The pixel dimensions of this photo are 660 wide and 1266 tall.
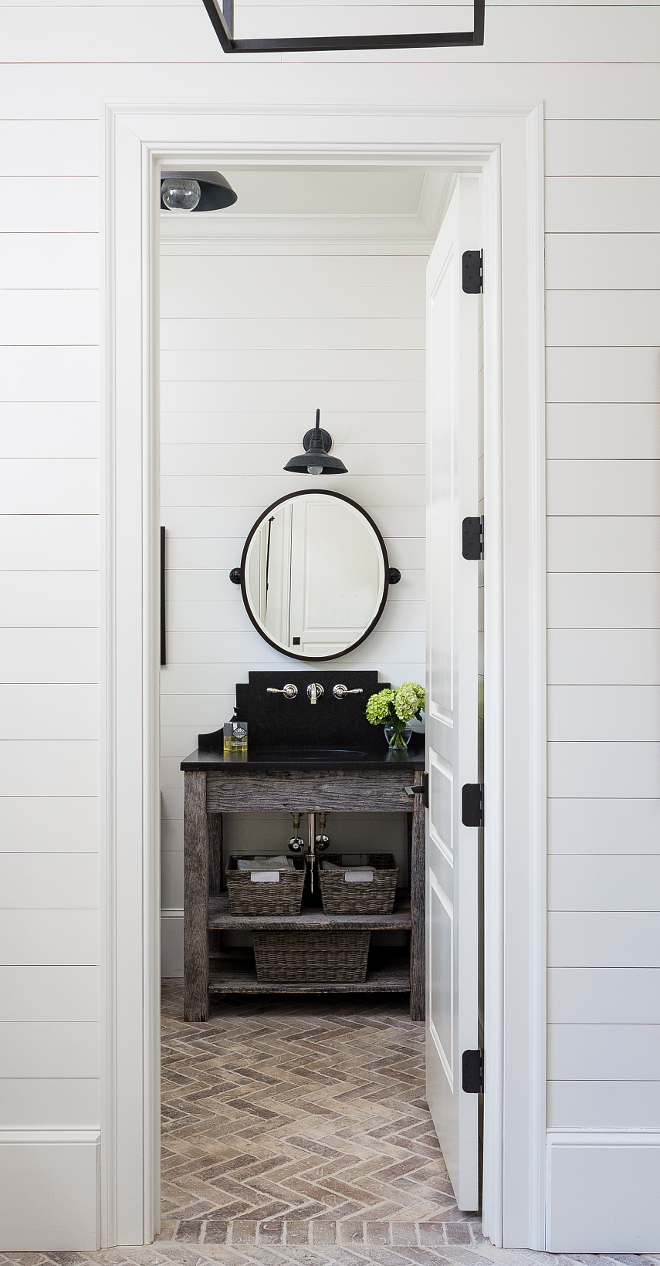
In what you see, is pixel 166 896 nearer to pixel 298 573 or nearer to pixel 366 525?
pixel 298 573

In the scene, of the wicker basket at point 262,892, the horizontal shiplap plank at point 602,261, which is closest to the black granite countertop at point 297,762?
the wicker basket at point 262,892

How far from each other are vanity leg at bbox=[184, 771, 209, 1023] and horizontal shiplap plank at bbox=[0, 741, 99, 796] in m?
1.33

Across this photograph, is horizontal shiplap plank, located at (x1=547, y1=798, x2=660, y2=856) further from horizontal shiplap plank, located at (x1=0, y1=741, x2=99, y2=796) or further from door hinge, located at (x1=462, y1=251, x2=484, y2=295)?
door hinge, located at (x1=462, y1=251, x2=484, y2=295)

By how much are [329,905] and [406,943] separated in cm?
62

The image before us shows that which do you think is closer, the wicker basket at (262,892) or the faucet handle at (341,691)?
the wicker basket at (262,892)

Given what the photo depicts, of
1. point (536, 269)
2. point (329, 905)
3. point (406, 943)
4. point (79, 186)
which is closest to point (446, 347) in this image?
point (536, 269)

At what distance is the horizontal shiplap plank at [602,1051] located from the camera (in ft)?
6.60

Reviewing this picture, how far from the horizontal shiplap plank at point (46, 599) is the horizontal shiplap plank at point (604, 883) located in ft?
3.88

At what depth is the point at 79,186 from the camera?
6.59ft

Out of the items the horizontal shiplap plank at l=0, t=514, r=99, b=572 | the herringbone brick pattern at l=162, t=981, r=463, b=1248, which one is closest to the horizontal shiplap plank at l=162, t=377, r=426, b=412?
the horizontal shiplap plank at l=0, t=514, r=99, b=572

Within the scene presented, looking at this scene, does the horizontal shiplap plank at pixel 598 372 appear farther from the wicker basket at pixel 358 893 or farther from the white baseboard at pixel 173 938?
the white baseboard at pixel 173 938

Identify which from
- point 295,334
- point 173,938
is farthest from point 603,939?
point 295,334

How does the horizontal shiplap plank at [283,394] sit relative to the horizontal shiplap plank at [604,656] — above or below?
above

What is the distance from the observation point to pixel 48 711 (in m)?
2.04
